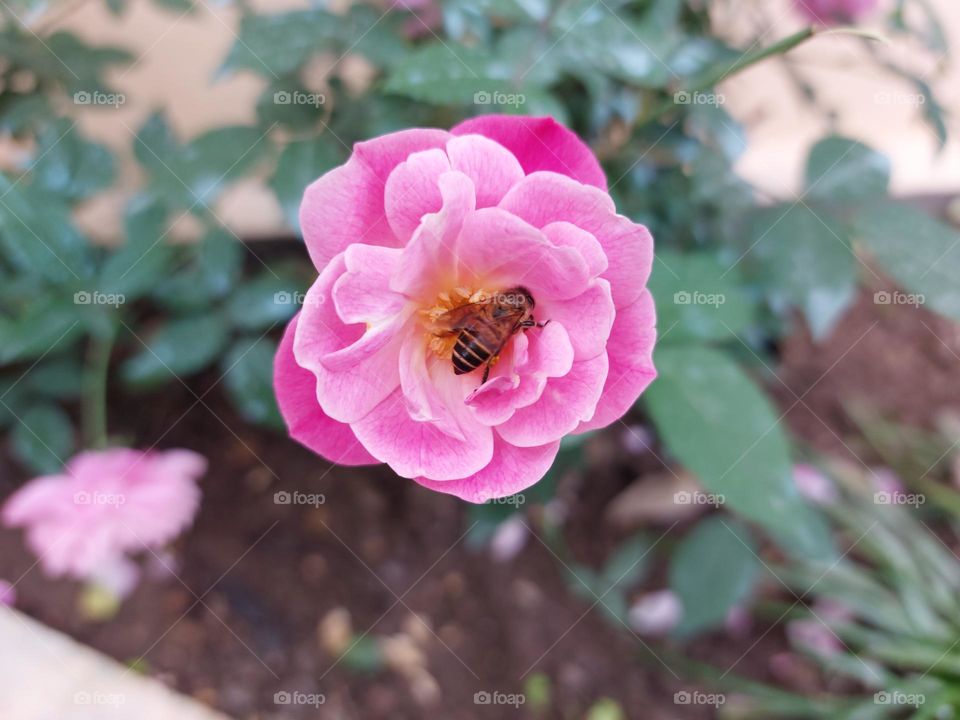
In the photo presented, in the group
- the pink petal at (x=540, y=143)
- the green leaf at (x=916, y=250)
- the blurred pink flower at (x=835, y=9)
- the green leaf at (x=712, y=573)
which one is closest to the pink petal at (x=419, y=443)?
the pink petal at (x=540, y=143)

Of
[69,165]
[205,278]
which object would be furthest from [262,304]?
[69,165]

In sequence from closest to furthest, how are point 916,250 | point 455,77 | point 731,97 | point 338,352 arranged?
point 338,352 < point 455,77 < point 916,250 < point 731,97

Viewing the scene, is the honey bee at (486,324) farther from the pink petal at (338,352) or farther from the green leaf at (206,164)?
Result: the green leaf at (206,164)

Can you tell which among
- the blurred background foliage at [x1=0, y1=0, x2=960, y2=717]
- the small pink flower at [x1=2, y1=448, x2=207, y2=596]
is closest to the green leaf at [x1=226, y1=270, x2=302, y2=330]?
the blurred background foliage at [x1=0, y1=0, x2=960, y2=717]

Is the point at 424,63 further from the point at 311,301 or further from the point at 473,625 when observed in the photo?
the point at 473,625

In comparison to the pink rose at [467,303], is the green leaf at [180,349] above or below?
below

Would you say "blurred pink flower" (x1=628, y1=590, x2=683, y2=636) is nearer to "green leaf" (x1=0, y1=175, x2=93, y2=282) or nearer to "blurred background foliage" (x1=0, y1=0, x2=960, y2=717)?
"blurred background foliage" (x1=0, y1=0, x2=960, y2=717)

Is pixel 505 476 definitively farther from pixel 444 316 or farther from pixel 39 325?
pixel 39 325

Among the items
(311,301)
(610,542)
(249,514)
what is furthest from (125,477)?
(610,542)
